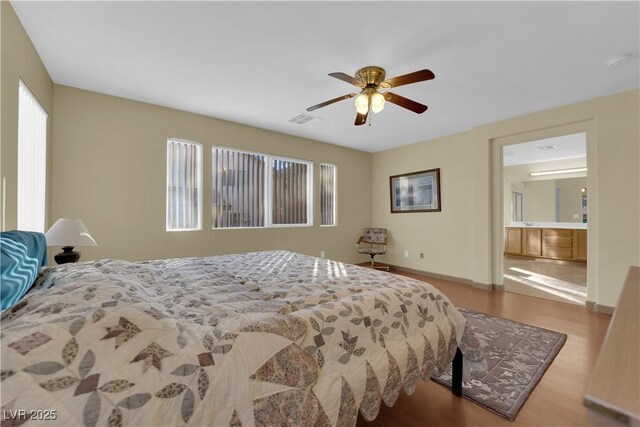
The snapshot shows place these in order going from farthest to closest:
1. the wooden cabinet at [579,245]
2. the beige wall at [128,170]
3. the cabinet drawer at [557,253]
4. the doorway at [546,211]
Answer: the cabinet drawer at [557,253] < the wooden cabinet at [579,245] < the doorway at [546,211] < the beige wall at [128,170]

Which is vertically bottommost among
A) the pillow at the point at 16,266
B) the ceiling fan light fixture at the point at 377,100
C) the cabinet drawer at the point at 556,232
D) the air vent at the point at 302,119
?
the cabinet drawer at the point at 556,232

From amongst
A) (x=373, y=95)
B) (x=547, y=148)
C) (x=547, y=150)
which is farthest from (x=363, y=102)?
(x=547, y=150)

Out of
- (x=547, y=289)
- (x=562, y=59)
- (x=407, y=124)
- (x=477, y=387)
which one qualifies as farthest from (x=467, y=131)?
(x=477, y=387)

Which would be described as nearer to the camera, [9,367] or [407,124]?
[9,367]

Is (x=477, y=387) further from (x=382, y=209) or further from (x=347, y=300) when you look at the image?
(x=382, y=209)

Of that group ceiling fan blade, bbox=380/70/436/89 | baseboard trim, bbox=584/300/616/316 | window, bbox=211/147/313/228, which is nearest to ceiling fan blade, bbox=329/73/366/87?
ceiling fan blade, bbox=380/70/436/89

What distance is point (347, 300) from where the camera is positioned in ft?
4.44

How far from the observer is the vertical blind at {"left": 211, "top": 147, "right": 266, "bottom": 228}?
4070mm

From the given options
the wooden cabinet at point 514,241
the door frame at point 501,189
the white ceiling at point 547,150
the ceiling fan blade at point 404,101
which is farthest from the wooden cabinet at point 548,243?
the ceiling fan blade at point 404,101

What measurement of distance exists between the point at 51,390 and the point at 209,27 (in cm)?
233

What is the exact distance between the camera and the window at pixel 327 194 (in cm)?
540

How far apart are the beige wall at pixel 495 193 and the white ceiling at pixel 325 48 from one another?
0.39 meters

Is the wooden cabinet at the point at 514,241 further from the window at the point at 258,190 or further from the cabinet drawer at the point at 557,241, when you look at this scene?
the window at the point at 258,190

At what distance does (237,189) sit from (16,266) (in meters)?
3.34
